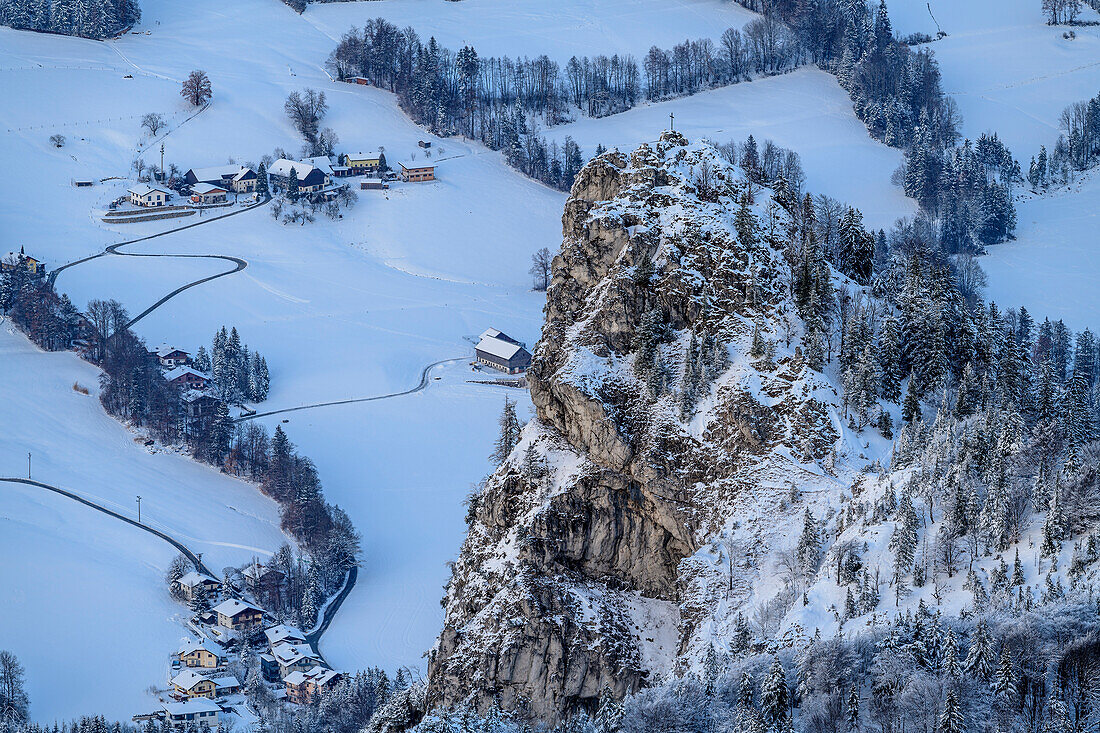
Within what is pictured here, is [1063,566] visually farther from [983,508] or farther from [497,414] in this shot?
[497,414]

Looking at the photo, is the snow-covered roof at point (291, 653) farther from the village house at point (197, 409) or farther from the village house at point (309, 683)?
the village house at point (197, 409)

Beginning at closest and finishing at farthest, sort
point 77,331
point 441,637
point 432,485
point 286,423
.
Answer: point 441,637, point 432,485, point 286,423, point 77,331

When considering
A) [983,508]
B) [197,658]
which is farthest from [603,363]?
[197,658]

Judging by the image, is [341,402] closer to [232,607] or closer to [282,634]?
[232,607]

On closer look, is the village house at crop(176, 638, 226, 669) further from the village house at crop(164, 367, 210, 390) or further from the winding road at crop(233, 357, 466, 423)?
the village house at crop(164, 367, 210, 390)

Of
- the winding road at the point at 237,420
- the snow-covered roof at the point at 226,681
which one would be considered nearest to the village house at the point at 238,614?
the winding road at the point at 237,420
